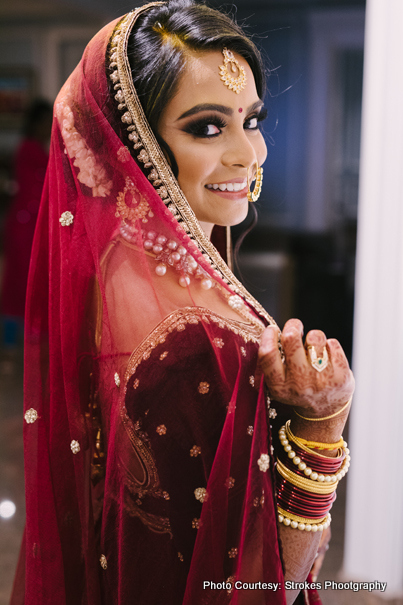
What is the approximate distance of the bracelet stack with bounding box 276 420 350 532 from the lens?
0.66 meters

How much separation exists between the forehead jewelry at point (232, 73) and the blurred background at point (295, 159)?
0.78m

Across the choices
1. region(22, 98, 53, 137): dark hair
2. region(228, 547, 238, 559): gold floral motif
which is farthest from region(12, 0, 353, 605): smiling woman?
region(22, 98, 53, 137): dark hair

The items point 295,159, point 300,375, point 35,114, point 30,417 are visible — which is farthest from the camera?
point 35,114

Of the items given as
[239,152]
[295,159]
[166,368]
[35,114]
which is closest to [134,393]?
[166,368]

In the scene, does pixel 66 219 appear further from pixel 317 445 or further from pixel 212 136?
pixel 317 445

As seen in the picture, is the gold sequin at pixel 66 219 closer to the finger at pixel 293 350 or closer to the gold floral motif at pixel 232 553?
the finger at pixel 293 350

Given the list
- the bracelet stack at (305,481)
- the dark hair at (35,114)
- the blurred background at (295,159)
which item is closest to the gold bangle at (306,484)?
the bracelet stack at (305,481)

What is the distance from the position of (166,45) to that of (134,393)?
462 mm

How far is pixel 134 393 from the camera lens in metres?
0.64

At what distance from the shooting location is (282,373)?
2.05 feet

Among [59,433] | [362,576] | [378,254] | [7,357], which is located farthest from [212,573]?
[7,357]

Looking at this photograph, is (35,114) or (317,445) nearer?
(317,445)

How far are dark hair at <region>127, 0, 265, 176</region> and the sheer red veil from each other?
0.02 m

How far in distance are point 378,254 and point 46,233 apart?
92 centimetres
